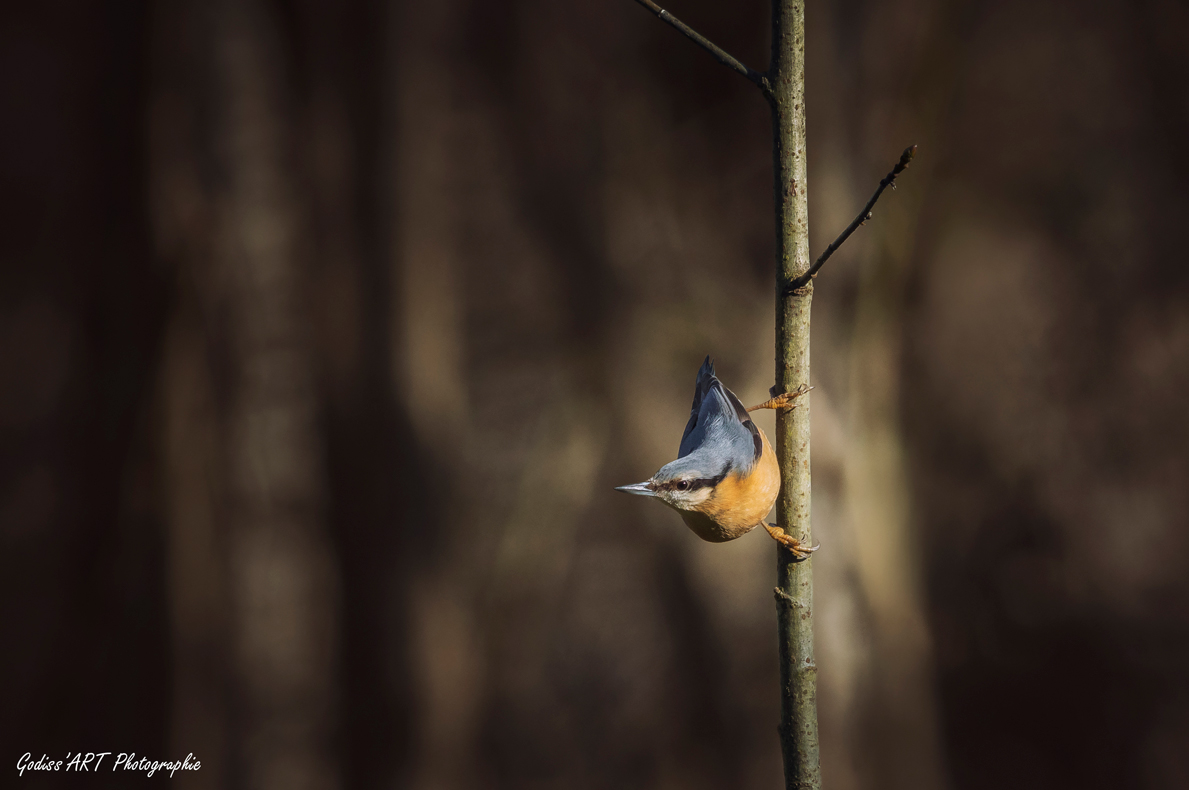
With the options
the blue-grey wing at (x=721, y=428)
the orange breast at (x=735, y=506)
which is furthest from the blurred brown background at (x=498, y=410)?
the orange breast at (x=735, y=506)

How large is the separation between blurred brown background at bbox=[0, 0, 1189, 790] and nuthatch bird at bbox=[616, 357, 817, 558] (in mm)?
287

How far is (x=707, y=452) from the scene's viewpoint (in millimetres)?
409

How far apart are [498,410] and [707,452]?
384 millimetres

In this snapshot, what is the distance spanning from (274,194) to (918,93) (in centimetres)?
72

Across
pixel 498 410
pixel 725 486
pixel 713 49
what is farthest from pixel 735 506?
pixel 498 410

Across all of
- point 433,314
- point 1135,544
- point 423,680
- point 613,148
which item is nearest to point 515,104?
point 613,148

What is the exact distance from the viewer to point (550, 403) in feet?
2.42

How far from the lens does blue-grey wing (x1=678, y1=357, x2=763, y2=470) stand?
42 centimetres

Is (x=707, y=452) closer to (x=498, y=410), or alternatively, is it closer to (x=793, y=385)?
(x=793, y=385)

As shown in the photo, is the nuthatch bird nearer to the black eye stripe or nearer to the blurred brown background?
the black eye stripe

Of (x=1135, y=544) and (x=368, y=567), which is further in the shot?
(x=368, y=567)

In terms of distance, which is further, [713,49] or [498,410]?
[498,410]

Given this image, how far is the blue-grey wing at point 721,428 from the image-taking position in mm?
415

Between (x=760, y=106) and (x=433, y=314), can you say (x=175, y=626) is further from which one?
(x=760, y=106)
